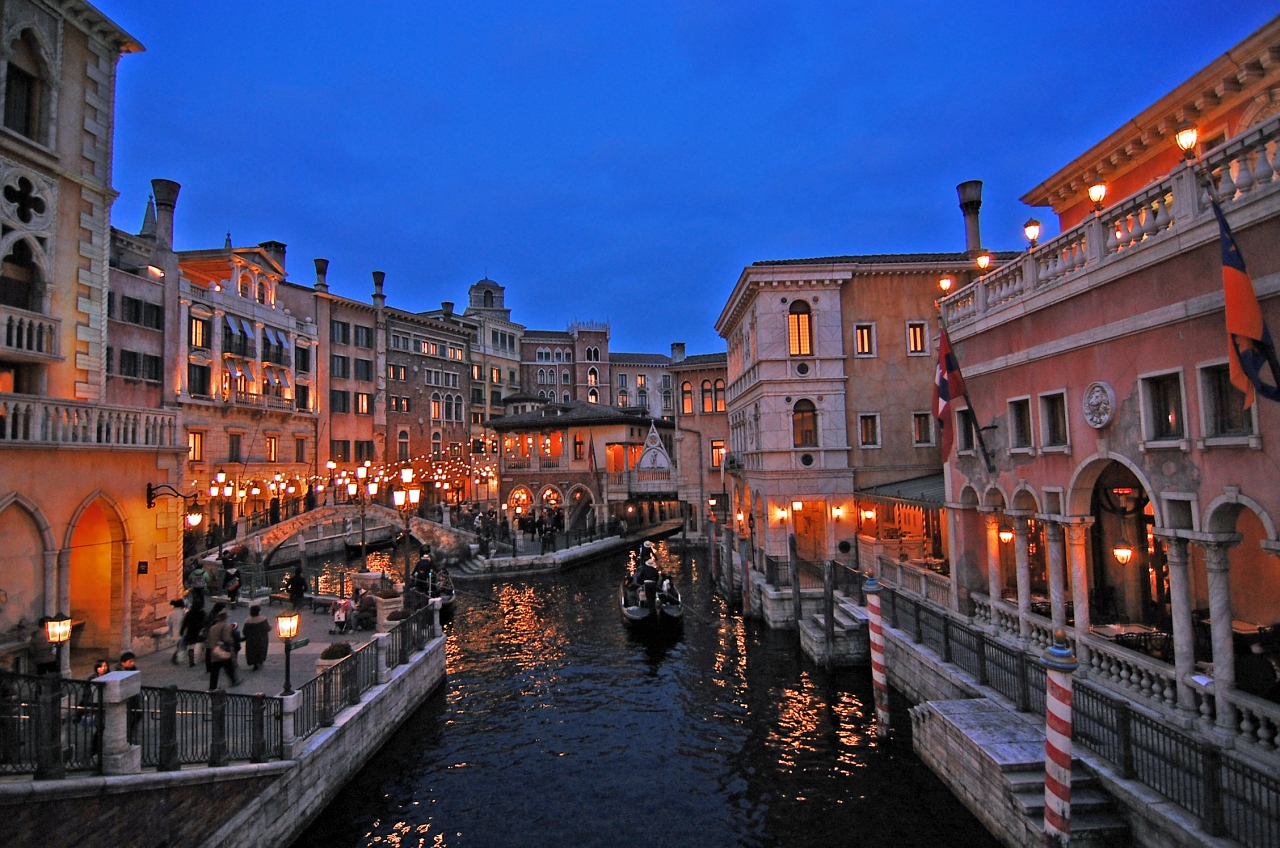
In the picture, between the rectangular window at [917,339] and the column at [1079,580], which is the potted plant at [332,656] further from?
the rectangular window at [917,339]

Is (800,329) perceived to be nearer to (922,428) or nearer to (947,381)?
(922,428)

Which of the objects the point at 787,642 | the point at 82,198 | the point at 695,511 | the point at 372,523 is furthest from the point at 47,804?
the point at 695,511

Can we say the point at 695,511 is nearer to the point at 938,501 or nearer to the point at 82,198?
the point at 938,501

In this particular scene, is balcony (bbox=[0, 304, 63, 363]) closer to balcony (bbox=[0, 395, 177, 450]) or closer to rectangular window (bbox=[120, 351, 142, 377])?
balcony (bbox=[0, 395, 177, 450])

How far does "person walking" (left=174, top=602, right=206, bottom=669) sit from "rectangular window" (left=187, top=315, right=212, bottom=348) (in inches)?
1010

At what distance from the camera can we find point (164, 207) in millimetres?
31734

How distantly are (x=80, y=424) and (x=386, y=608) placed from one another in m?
7.71

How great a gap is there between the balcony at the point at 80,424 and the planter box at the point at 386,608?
602 centimetres

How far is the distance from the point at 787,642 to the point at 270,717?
47.1ft

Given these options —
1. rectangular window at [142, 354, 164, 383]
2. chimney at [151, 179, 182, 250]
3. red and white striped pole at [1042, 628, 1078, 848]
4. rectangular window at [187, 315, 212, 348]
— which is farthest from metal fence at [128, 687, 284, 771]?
rectangular window at [187, 315, 212, 348]

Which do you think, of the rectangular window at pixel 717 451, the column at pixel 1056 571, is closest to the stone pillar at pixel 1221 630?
the column at pixel 1056 571

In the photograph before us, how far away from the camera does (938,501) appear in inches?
699

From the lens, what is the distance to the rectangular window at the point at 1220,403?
844cm

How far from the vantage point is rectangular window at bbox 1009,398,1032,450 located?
13.1 meters
